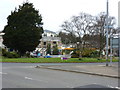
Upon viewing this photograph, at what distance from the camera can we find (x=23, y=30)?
51188mm

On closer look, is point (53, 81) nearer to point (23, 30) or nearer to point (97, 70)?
point (97, 70)

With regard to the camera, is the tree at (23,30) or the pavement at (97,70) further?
the tree at (23,30)

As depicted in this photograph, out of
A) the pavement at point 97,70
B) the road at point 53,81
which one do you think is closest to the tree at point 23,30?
the pavement at point 97,70

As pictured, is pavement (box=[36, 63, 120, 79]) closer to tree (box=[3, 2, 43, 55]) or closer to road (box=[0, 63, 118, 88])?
road (box=[0, 63, 118, 88])

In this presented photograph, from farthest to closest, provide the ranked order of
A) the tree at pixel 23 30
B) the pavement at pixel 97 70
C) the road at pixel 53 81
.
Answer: the tree at pixel 23 30 < the pavement at pixel 97 70 < the road at pixel 53 81

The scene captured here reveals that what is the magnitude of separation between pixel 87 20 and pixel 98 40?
5714 millimetres

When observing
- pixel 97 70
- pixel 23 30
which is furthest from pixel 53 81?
pixel 23 30

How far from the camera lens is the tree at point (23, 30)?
5147 centimetres

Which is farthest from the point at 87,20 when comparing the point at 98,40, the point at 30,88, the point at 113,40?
the point at 30,88

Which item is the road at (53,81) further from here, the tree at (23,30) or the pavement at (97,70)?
the tree at (23,30)

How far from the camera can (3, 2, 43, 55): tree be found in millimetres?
51469

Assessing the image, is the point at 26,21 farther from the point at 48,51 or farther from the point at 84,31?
the point at 48,51

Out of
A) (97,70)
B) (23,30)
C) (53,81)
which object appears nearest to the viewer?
(53,81)

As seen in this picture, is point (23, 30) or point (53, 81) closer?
point (53, 81)
